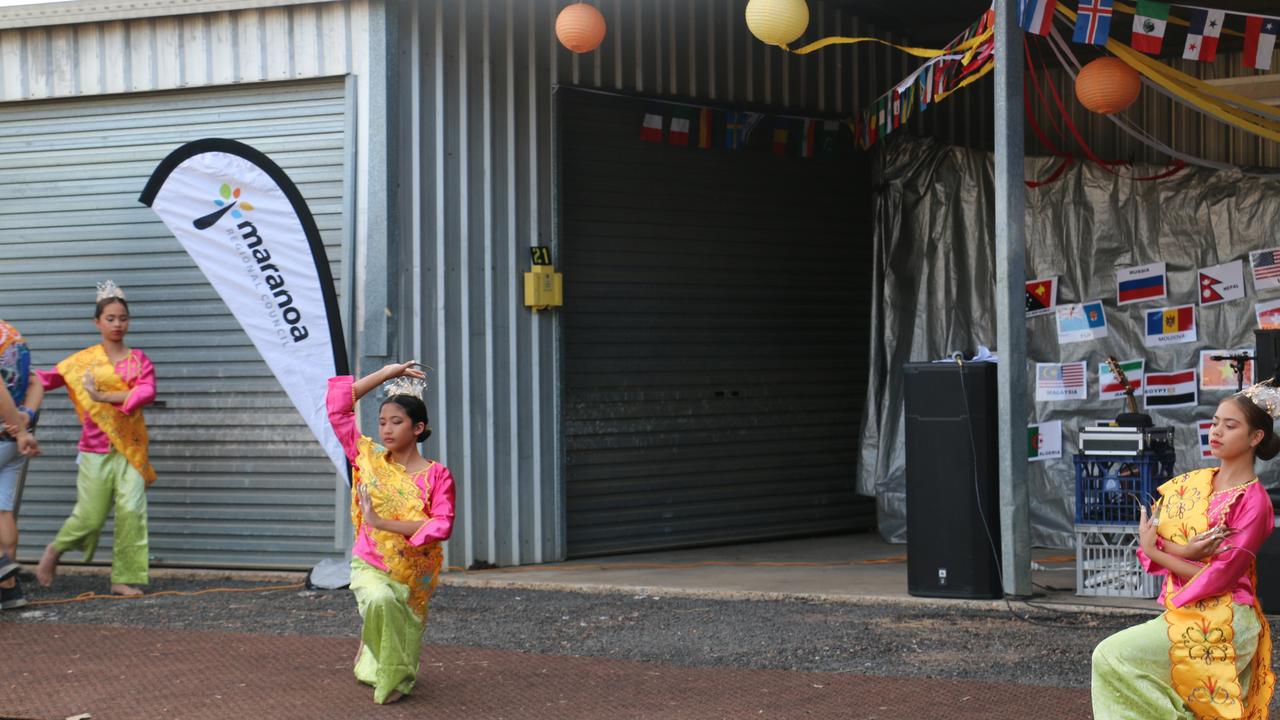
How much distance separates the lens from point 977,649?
702cm

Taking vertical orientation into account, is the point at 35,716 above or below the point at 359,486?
below

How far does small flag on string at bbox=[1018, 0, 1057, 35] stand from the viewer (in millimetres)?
7953

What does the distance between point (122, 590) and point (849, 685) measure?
15.3 ft

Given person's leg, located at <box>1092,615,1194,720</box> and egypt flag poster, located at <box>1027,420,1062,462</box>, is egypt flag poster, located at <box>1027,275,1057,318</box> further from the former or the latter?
person's leg, located at <box>1092,615,1194,720</box>

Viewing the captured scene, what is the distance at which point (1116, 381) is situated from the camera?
10.2 m

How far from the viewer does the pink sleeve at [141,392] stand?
8.67m

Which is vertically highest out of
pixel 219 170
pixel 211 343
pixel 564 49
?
pixel 564 49

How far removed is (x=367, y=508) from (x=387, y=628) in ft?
1.62

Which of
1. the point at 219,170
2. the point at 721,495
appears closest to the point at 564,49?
the point at 219,170

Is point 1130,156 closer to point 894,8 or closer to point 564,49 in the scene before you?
point 894,8

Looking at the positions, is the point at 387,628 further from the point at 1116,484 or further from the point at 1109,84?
the point at 1109,84

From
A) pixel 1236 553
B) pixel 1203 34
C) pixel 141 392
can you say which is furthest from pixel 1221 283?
pixel 141 392

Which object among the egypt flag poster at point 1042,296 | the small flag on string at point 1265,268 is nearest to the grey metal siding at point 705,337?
the egypt flag poster at point 1042,296

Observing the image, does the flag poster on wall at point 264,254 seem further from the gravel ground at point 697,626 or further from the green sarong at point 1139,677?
the green sarong at point 1139,677
